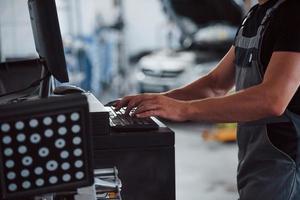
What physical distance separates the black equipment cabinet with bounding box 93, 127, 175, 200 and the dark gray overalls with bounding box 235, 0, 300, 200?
1.13 feet

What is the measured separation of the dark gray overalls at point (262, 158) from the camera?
136cm

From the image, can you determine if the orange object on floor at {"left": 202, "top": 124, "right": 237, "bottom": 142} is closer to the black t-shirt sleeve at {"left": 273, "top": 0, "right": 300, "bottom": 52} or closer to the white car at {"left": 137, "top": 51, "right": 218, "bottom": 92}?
the white car at {"left": 137, "top": 51, "right": 218, "bottom": 92}

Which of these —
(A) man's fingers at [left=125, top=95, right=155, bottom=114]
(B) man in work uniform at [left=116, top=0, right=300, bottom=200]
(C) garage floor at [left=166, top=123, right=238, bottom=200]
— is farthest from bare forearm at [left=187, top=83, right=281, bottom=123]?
(C) garage floor at [left=166, top=123, right=238, bottom=200]

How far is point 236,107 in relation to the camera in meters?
1.22

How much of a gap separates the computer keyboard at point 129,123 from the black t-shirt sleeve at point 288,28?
0.39 m

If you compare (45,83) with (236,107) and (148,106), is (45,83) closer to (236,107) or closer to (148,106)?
(148,106)

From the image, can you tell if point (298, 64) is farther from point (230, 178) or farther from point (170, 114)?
point (230, 178)

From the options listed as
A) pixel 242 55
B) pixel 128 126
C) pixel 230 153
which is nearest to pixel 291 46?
pixel 242 55

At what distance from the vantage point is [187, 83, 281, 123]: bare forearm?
1.21m

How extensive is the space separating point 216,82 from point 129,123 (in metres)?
0.60

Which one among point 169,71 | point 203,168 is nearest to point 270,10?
point 203,168

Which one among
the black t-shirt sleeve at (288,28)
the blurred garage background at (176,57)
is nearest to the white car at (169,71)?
the blurred garage background at (176,57)

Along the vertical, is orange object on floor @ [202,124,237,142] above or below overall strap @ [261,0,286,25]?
below

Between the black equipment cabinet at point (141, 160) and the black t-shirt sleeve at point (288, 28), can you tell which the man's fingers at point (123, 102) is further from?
the black t-shirt sleeve at point (288, 28)
